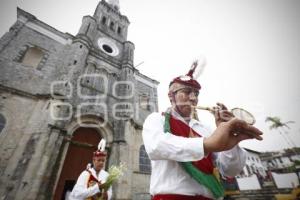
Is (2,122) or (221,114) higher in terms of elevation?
(2,122)

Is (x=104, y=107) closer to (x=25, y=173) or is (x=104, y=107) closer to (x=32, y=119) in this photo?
(x=32, y=119)

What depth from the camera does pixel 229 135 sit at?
3.84ft

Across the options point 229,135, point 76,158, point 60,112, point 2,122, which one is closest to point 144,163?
point 76,158

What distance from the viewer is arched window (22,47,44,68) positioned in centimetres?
1034

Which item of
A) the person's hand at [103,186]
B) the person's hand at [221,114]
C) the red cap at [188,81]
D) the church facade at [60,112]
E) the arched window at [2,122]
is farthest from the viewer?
the arched window at [2,122]

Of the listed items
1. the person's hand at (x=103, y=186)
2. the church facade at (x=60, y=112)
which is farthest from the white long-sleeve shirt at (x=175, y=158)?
the church facade at (x=60, y=112)

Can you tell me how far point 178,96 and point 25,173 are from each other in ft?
25.6

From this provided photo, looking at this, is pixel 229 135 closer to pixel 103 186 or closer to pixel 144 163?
pixel 103 186

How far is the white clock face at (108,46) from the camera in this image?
50.3 feet

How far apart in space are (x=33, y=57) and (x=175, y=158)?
41.7ft

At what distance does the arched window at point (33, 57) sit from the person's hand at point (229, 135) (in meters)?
12.2

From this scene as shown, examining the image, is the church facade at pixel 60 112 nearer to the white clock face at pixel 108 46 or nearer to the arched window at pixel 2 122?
the arched window at pixel 2 122

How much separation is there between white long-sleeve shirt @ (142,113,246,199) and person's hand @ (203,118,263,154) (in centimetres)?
8

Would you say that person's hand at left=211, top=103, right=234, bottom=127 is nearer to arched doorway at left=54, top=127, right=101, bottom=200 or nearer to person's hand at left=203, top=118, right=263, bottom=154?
person's hand at left=203, top=118, right=263, bottom=154
